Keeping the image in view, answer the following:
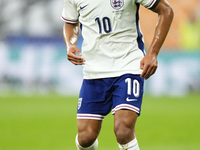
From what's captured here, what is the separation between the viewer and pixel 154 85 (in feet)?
47.3

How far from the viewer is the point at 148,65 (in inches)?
135

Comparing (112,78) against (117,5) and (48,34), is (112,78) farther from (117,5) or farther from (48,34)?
(48,34)

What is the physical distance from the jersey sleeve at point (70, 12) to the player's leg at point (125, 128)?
1195 millimetres

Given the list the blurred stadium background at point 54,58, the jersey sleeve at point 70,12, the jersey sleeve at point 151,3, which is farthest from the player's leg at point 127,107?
the blurred stadium background at point 54,58

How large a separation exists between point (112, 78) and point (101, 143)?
8.97 ft

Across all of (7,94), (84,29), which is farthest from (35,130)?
(7,94)

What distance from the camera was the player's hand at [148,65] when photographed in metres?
3.42

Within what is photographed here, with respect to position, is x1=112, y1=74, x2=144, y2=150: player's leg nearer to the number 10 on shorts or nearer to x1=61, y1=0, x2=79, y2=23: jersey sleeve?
the number 10 on shorts

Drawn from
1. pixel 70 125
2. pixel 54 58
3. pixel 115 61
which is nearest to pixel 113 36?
pixel 115 61

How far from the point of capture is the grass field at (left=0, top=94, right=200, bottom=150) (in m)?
6.09

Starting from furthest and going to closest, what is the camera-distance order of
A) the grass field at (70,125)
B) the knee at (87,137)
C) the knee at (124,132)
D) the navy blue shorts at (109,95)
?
the grass field at (70,125) < the knee at (87,137) < the navy blue shorts at (109,95) < the knee at (124,132)

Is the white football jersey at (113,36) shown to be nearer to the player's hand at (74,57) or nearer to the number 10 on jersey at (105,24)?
the number 10 on jersey at (105,24)

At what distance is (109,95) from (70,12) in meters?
1.00

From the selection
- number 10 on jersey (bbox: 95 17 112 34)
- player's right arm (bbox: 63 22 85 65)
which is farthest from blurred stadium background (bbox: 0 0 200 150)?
number 10 on jersey (bbox: 95 17 112 34)
